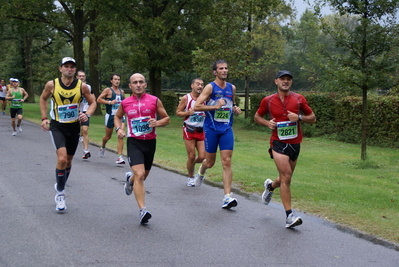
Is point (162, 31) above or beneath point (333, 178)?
above

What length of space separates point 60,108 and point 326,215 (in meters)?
4.12

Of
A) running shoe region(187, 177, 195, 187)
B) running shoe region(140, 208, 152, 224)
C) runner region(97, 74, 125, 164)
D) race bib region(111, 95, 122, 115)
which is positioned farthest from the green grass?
running shoe region(140, 208, 152, 224)

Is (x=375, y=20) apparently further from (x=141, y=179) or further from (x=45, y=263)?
(x=45, y=263)

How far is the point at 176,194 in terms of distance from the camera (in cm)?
938

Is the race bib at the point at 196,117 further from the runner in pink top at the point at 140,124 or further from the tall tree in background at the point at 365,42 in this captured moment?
the tall tree in background at the point at 365,42

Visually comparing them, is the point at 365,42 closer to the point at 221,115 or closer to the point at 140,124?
the point at 221,115

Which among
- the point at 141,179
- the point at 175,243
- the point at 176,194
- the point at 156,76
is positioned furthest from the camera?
the point at 156,76

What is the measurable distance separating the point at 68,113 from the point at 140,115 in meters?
1.17

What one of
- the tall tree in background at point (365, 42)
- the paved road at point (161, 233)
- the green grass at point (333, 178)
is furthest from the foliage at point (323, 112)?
the paved road at point (161, 233)

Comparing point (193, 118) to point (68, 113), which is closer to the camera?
point (68, 113)

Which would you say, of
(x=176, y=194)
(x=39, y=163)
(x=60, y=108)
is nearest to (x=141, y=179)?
(x=60, y=108)

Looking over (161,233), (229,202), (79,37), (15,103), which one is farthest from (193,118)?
(79,37)

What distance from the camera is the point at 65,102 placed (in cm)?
782

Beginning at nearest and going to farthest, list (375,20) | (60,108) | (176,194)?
(60,108)
(176,194)
(375,20)
